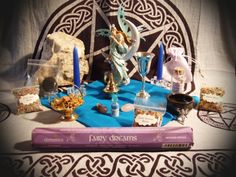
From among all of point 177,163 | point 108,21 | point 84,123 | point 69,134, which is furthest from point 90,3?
point 177,163

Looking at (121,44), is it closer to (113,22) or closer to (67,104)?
(113,22)

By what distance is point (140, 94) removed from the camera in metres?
1.40

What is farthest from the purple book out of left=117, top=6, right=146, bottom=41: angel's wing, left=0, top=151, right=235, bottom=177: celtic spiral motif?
left=117, top=6, right=146, bottom=41: angel's wing

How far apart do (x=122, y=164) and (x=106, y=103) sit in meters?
0.41

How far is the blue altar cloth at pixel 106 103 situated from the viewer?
48.1 inches

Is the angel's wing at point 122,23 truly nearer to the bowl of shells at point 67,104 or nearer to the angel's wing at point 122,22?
the angel's wing at point 122,22

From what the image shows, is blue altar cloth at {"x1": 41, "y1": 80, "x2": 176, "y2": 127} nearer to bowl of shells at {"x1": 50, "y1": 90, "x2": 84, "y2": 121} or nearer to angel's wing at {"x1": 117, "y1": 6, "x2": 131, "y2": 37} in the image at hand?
bowl of shells at {"x1": 50, "y1": 90, "x2": 84, "y2": 121}

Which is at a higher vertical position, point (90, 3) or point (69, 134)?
point (90, 3)

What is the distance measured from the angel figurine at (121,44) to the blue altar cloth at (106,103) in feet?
0.29

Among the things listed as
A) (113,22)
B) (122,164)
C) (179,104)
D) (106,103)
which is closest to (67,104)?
(106,103)

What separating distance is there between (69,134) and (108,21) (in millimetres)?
734

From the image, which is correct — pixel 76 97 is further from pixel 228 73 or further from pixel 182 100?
pixel 228 73

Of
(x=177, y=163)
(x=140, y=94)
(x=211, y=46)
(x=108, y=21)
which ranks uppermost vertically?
(x=108, y=21)

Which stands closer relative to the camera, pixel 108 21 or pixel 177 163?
pixel 177 163
